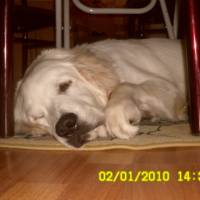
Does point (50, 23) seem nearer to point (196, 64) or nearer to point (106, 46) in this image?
point (106, 46)

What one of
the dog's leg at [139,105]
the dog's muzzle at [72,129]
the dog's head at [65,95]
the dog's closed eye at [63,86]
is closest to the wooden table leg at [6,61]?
the dog's head at [65,95]

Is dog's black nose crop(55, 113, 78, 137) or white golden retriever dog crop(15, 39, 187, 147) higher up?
white golden retriever dog crop(15, 39, 187, 147)

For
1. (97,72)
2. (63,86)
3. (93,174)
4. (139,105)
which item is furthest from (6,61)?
(93,174)

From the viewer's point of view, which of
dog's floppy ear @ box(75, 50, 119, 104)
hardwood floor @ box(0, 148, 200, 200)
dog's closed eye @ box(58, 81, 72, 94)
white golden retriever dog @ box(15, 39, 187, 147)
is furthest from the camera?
dog's floppy ear @ box(75, 50, 119, 104)

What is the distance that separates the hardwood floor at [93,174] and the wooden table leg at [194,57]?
179mm

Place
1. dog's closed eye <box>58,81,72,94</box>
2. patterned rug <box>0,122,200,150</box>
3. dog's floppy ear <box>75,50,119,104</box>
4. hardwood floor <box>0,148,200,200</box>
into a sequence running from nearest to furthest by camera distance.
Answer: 1. hardwood floor <box>0,148,200,200</box>
2. patterned rug <box>0,122,200,150</box>
3. dog's closed eye <box>58,81,72,94</box>
4. dog's floppy ear <box>75,50,119,104</box>

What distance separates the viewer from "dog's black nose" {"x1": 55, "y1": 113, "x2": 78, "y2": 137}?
1618 millimetres

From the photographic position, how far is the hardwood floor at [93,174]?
1.03m

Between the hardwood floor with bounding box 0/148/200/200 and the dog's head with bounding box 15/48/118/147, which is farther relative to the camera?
the dog's head with bounding box 15/48/118/147

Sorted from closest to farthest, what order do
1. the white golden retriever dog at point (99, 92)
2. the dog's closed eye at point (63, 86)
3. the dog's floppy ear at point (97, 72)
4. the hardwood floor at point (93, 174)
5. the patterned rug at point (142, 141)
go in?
the hardwood floor at point (93, 174), the patterned rug at point (142, 141), the white golden retriever dog at point (99, 92), the dog's closed eye at point (63, 86), the dog's floppy ear at point (97, 72)

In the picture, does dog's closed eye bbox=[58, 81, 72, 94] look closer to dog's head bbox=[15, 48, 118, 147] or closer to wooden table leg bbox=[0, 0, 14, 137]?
dog's head bbox=[15, 48, 118, 147]

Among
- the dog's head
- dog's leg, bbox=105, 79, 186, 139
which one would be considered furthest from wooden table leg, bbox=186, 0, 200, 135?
the dog's head

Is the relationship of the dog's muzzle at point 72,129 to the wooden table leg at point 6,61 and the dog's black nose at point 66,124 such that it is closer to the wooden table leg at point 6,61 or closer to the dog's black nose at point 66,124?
the dog's black nose at point 66,124

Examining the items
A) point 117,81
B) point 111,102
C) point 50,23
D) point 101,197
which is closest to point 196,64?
point 111,102
